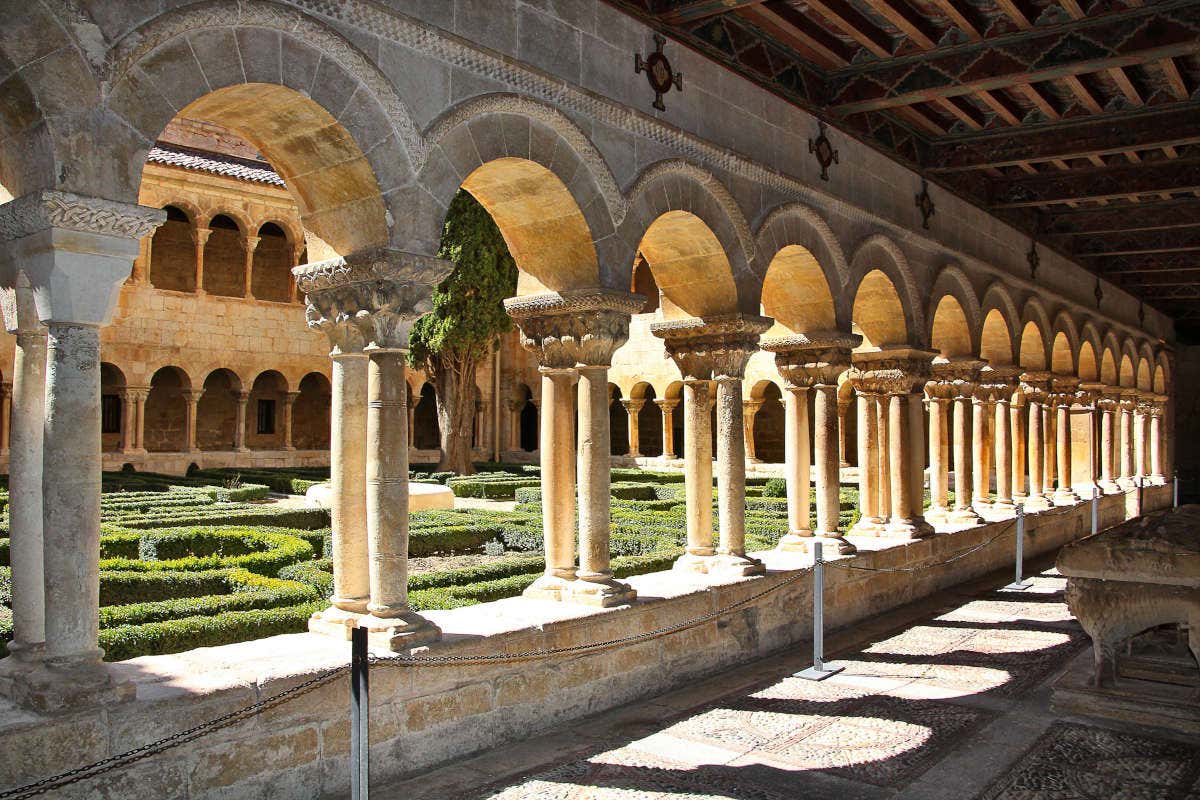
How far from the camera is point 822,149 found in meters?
8.09

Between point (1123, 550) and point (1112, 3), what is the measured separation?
3.62m

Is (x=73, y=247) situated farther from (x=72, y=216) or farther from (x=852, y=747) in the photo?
(x=852, y=747)

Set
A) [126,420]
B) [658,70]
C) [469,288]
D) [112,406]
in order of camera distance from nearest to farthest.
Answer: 1. [658,70]
2. [469,288]
3. [126,420]
4. [112,406]

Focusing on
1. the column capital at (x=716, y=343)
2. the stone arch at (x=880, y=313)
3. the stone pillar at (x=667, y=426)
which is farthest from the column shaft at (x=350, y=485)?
the stone pillar at (x=667, y=426)

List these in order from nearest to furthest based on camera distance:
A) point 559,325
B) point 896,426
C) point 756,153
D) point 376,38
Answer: point 376,38 < point 559,325 < point 756,153 < point 896,426

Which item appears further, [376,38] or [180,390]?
[180,390]

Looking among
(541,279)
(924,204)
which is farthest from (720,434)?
(924,204)

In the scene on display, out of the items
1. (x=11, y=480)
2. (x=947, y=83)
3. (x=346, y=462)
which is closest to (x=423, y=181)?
(x=346, y=462)

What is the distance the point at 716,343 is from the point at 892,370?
3087 millimetres

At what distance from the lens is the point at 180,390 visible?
849 inches

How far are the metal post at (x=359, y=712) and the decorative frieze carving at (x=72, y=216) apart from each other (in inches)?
60.8

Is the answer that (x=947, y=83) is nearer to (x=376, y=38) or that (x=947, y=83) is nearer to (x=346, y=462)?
(x=376, y=38)

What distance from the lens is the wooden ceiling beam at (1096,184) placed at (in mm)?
10195

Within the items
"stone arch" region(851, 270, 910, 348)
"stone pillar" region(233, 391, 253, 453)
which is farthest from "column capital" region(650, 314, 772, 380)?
"stone pillar" region(233, 391, 253, 453)
